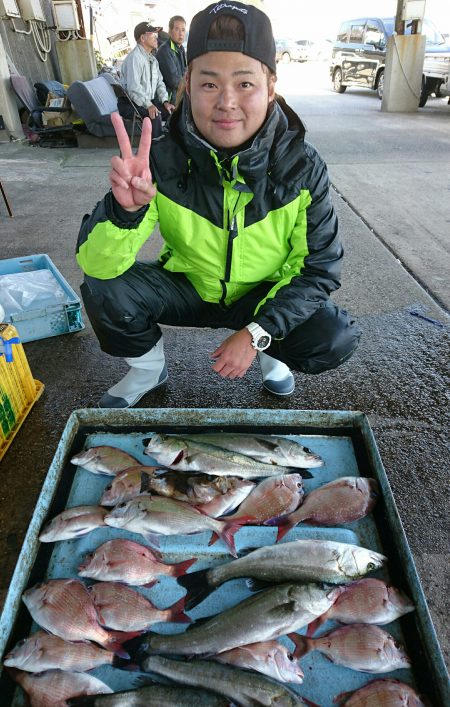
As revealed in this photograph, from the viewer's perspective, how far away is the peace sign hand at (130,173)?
170 centimetres

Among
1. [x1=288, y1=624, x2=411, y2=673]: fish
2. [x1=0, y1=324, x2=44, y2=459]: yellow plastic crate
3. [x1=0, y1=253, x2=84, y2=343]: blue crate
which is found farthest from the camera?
[x1=0, y1=253, x2=84, y2=343]: blue crate

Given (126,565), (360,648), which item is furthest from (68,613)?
(360,648)

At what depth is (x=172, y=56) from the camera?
8391mm

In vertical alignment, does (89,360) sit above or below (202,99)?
below

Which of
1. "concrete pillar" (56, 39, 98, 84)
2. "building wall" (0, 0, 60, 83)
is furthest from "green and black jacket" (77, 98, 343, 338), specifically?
"concrete pillar" (56, 39, 98, 84)

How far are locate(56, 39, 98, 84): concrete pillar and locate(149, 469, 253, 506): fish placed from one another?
1185 centimetres

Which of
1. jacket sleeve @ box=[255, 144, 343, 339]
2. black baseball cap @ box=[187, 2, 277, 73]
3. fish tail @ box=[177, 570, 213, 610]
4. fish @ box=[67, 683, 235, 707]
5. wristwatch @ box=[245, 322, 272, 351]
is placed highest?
black baseball cap @ box=[187, 2, 277, 73]

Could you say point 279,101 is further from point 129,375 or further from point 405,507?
point 405,507

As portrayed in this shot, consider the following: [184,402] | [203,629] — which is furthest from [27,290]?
[203,629]

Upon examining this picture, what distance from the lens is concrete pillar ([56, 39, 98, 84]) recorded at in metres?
10.8

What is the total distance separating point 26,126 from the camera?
945 centimetres

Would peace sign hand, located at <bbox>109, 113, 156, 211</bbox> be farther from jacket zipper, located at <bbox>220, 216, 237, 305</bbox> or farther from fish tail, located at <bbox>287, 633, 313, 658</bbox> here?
fish tail, located at <bbox>287, 633, 313, 658</bbox>

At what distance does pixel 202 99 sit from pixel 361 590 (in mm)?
1716

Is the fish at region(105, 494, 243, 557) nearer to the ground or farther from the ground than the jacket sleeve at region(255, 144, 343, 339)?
nearer to the ground
